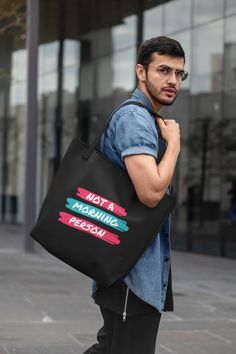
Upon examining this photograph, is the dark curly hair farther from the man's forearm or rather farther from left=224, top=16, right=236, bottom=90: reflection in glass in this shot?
left=224, top=16, right=236, bottom=90: reflection in glass

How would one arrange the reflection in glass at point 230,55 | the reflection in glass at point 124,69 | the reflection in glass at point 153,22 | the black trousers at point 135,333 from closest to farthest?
the black trousers at point 135,333 → the reflection in glass at point 230,55 → the reflection in glass at point 153,22 → the reflection in glass at point 124,69

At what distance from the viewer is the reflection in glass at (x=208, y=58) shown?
51.5 ft

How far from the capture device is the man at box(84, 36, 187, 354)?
2588mm

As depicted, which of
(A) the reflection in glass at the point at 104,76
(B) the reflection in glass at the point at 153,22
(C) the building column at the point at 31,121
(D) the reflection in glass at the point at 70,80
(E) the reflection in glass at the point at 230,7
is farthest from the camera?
(D) the reflection in glass at the point at 70,80

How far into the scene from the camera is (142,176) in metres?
2.56

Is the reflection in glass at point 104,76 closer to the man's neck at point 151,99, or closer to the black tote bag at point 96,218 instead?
the man's neck at point 151,99

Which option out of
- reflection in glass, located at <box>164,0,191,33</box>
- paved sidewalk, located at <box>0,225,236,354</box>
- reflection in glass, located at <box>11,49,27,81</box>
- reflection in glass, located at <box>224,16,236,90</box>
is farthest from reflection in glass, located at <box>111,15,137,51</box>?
paved sidewalk, located at <box>0,225,236,354</box>

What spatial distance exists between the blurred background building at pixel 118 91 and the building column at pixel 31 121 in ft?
0.09

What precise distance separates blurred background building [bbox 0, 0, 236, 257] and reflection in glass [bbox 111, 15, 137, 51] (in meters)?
0.03

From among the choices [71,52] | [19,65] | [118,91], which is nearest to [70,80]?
[71,52]

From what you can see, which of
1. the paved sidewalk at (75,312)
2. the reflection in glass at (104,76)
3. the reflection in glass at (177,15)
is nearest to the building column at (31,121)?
the paved sidewalk at (75,312)

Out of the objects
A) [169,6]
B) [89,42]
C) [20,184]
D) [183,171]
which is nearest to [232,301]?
[183,171]

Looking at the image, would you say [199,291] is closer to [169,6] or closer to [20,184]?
[169,6]

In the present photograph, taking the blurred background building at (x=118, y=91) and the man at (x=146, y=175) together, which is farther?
the blurred background building at (x=118, y=91)
